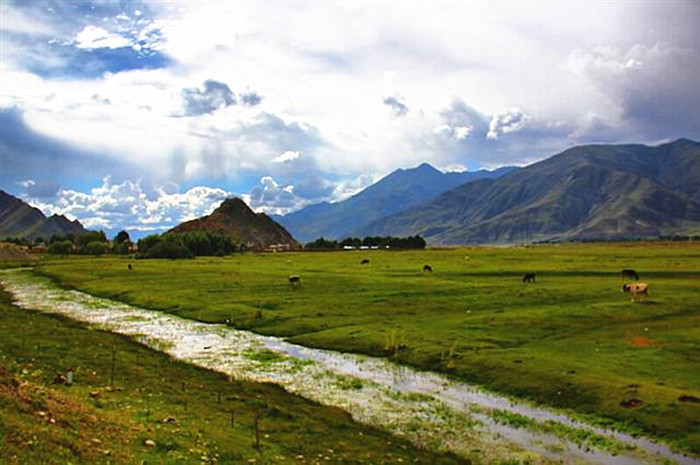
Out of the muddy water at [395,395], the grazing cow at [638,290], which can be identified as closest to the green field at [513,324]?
the grazing cow at [638,290]

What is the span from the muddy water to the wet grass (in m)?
2.07

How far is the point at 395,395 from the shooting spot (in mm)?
34438

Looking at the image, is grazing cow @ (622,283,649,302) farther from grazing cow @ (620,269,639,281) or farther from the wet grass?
the wet grass

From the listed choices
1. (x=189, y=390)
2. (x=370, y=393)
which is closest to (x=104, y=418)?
(x=189, y=390)

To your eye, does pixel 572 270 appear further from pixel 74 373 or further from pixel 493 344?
pixel 74 373

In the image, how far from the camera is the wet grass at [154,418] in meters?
18.1

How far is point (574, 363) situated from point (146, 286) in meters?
76.5

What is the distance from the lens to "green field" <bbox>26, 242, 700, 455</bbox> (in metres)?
33.4

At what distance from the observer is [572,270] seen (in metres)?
108

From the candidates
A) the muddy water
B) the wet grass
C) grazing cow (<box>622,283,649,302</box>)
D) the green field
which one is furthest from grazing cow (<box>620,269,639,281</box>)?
the wet grass

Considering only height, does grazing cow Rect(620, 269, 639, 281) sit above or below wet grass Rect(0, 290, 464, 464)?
above

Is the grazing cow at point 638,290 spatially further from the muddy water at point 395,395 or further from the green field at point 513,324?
the muddy water at point 395,395

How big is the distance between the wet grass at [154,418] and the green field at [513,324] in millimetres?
13065

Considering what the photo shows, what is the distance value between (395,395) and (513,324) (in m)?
23.1
